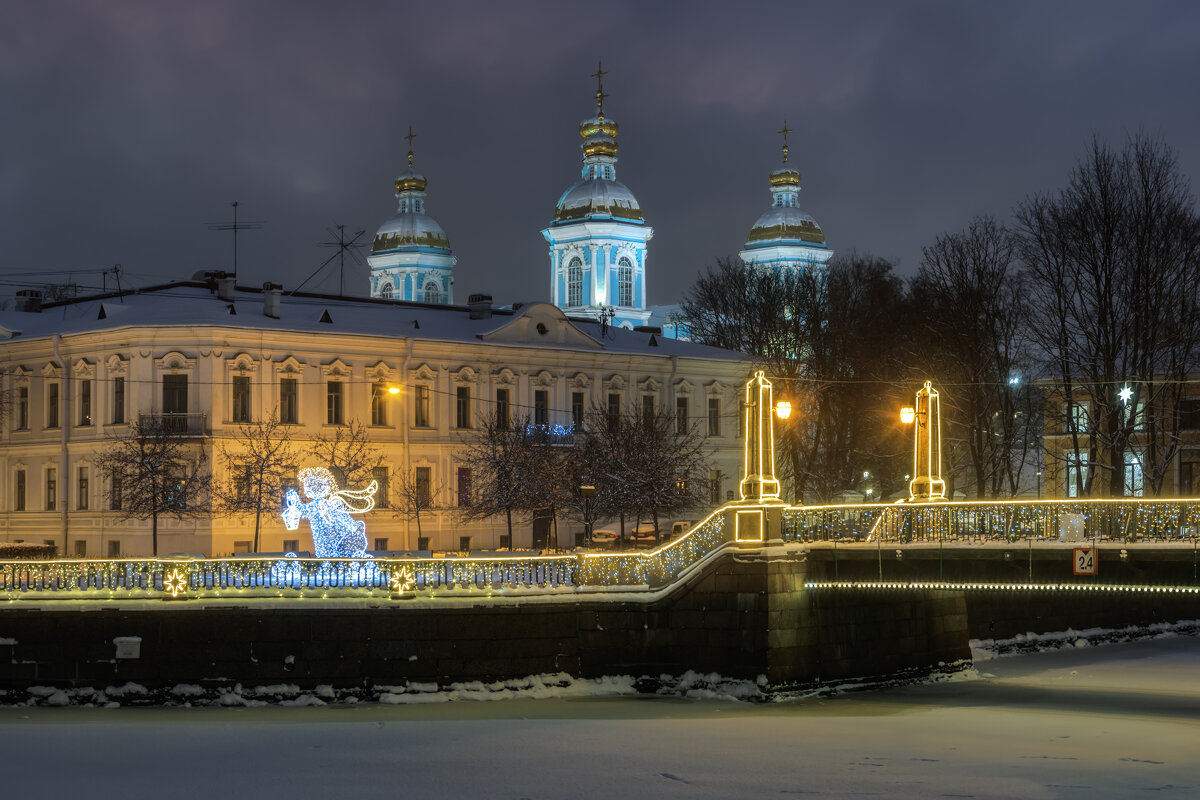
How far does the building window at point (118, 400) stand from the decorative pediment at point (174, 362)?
1.66m

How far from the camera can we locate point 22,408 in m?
57.5

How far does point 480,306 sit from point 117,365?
50.6 feet

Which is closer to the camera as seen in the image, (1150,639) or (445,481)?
(1150,639)

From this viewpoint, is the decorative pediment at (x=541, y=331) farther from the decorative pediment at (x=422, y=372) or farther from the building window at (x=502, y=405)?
the decorative pediment at (x=422, y=372)

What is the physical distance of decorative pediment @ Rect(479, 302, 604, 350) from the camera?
201ft

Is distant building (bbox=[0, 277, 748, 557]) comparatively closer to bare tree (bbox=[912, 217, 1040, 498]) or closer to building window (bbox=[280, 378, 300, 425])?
building window (bbox=[280, 378, 300, 425])


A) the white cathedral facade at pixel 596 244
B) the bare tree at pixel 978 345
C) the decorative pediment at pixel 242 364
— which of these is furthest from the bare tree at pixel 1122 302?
the white cathedral facade at pixel 596 244

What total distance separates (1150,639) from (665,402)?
70.7ft

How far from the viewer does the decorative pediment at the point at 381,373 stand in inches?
2263

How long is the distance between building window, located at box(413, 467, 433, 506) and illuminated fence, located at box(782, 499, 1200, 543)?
972 inches

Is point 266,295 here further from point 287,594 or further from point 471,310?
point 287,594

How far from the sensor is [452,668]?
33.5m

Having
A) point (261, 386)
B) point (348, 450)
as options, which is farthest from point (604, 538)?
point (261, 386)

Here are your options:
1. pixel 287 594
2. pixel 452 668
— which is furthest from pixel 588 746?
pixel 287 594
